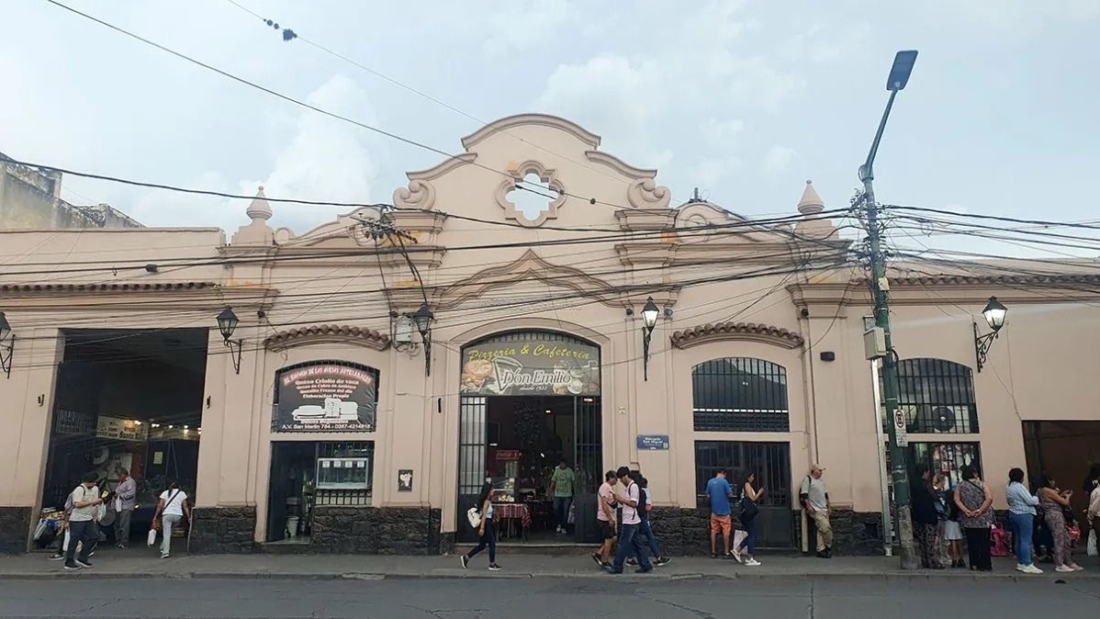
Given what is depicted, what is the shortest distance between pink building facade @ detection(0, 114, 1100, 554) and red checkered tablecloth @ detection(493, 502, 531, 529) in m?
0.07

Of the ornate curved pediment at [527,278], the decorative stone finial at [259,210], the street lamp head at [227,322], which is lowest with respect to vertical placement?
the street lamp head at [227,322]

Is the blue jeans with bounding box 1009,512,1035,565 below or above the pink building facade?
below

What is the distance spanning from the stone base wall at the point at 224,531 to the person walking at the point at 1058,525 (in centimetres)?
1388

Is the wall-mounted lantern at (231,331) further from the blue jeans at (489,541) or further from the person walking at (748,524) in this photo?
the person walking at (748,524)

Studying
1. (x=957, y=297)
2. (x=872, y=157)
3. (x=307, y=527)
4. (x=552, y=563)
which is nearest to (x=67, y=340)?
(x=307, y=527)

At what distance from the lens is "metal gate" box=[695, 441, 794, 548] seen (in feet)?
49.1

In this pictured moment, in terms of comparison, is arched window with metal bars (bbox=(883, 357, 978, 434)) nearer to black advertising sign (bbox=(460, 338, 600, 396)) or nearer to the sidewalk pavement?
the sidewalk pavement

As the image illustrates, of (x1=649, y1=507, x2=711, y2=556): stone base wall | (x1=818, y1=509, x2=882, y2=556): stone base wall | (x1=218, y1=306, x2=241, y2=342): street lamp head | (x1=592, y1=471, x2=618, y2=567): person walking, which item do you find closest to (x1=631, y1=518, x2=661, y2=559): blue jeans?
(x1=592, y1=471, x2=618, y2=567): person walking

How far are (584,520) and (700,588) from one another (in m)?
4.04

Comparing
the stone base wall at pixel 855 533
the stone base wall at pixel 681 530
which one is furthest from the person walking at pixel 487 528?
the stone base wall at pixel 855 533

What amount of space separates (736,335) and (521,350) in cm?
418

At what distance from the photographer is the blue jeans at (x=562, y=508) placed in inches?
639

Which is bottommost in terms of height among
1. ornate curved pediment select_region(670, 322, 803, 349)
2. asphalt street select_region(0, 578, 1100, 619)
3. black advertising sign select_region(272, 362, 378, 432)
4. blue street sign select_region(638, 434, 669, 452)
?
asphalt street select_region(0, 578, 1100, 619)

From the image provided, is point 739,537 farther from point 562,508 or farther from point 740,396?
point 562,508
